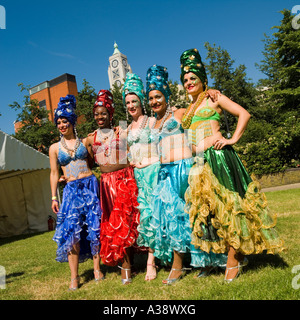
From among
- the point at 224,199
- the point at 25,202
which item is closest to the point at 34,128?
the point at 25,202

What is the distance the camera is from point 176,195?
323 centimetres

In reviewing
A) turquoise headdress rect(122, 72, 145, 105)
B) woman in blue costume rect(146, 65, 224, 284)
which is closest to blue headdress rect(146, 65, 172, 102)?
woman in blue costume rect(146, 65, 224, 284)

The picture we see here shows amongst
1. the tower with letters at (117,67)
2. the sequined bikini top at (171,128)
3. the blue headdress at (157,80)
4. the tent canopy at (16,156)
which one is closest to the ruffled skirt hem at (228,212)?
the sequined bikini top at (171,128)

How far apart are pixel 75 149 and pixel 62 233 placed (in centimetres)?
111

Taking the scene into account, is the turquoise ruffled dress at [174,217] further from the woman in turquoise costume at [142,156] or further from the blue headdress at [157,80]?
the blue headdress at [157,80]

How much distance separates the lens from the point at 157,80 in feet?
11.9

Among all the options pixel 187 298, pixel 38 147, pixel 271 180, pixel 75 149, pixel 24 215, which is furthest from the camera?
pixel 38 147

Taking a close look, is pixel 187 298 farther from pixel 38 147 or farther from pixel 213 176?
pixel 38 147

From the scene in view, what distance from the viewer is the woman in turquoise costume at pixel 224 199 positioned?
280 cm

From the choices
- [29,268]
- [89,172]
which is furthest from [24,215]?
[89,172]

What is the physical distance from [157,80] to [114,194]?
1602mm

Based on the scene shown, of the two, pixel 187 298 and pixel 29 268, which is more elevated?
pixel 187 298

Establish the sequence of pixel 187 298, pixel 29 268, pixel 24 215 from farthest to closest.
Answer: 1. pixel 24 215
2. pixel 29 268
3. pixel 187 298

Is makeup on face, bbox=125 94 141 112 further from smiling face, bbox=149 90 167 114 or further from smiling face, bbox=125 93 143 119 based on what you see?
smiling face, bbox=149 90 167 114
